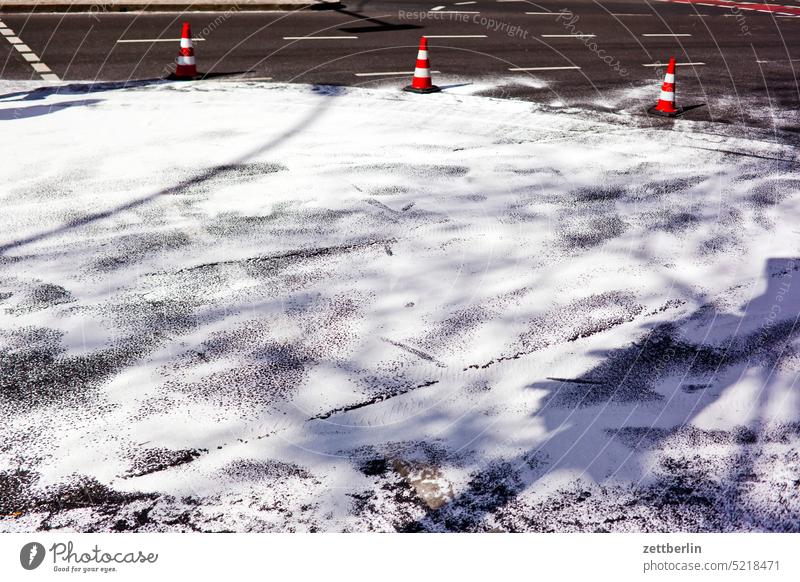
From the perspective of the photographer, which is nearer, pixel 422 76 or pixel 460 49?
pixel 422 76

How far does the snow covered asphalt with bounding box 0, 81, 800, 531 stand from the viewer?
410 centimetres

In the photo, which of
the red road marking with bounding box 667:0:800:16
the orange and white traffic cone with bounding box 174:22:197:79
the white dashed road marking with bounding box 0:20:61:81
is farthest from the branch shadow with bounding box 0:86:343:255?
the red road marking with bounding box 667:0:800:16

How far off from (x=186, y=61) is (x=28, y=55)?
3.04 m

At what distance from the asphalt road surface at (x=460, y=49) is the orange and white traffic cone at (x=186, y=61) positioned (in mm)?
533

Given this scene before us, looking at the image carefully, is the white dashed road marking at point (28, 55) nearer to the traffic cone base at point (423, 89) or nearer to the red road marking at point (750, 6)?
the traffic cone base at point (423, 89)

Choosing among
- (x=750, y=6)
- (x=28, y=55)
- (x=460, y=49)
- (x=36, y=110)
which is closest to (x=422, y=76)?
(x=460, y=49)

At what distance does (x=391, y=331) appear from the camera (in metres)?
5.61

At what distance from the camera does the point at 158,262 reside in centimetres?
650

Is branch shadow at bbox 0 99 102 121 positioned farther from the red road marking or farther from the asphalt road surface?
the red road marking

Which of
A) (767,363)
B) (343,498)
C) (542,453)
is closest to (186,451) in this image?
(343,498)

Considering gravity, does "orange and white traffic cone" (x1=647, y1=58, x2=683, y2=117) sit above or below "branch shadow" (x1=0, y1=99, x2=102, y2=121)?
below

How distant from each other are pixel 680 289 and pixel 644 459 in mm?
2279

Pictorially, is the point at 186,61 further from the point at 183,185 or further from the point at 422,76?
the point at 183,185

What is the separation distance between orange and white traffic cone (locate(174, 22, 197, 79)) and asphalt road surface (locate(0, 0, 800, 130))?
53cm
